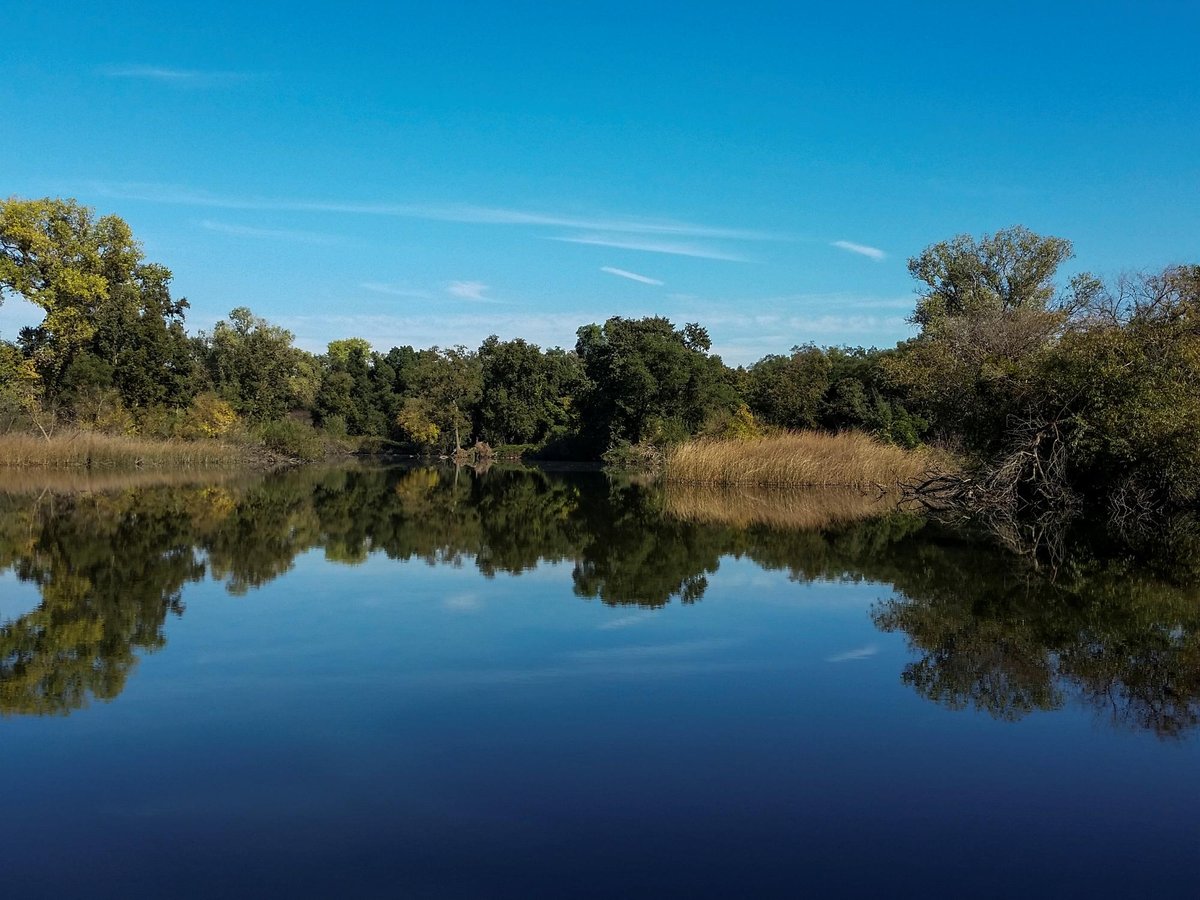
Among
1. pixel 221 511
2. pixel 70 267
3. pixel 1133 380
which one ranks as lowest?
pixel 221 511

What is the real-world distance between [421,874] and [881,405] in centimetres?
4567

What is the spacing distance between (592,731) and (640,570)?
24.4 ft

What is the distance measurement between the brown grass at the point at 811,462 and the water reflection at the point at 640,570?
452 cm

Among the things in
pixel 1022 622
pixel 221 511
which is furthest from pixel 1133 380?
pixel 221 511

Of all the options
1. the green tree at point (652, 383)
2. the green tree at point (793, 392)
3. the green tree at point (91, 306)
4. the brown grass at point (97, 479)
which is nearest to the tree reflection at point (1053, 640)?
the brown grass at point (97, 479)

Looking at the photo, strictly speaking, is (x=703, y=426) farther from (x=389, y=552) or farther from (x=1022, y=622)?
(x=1022, y=622)

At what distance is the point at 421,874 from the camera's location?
4168 millimetres

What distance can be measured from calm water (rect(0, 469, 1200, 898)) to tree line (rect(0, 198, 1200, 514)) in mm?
7750

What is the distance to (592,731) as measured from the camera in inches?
242

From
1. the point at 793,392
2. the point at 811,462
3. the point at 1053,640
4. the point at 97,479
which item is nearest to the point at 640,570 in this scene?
the point at 1053,640

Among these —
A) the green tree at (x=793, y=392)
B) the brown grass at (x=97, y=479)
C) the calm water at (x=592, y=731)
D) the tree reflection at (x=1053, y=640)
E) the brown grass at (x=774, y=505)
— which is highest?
the green tree at (x=793, y=392)

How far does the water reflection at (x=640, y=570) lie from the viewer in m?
7.49

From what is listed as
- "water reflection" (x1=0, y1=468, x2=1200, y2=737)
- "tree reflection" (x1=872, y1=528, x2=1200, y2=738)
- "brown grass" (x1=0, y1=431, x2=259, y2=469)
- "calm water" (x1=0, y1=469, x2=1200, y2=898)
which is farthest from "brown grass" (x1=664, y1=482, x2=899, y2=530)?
"brown grass" (x1=0, y1=431, x2=259, y2=469)

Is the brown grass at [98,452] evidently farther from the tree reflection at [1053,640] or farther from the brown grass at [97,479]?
the tree reflection at [1053,640]
